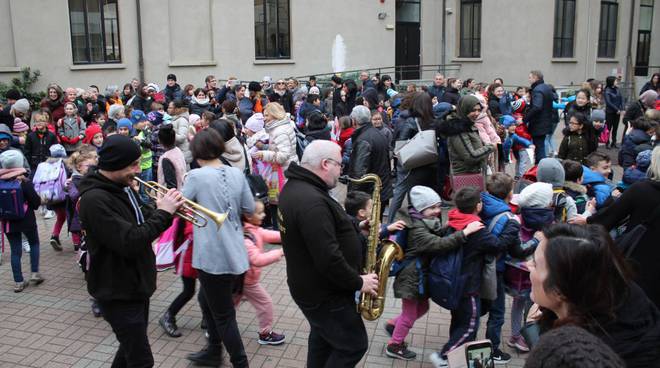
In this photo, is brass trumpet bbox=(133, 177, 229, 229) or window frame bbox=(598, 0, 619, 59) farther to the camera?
window frame bbox=(598, 0, 619, 59)

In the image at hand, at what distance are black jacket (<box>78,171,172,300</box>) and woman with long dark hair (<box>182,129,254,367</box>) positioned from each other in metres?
0.63

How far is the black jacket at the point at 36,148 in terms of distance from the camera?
966 cm

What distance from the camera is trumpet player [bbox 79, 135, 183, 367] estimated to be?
3.72 metres

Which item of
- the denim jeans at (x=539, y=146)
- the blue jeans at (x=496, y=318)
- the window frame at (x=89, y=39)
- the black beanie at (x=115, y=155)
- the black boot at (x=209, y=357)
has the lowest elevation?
the black boot at (x=209, y=357)

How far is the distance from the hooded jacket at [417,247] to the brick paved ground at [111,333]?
2.48 ft

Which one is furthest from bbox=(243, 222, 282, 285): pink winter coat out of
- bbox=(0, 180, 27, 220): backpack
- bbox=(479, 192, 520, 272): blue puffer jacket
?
bbox=(0, 180, 27, 220): backpack

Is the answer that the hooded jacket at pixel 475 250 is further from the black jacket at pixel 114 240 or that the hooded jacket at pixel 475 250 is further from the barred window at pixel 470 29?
the barred window at pixel 470 29

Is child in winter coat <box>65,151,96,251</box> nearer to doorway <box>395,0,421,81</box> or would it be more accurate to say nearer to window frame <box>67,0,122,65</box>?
window frame <box>67,0,122,65</box>

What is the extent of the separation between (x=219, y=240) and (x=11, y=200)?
3334 millimetres

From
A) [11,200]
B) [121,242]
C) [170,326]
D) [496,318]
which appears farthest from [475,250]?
[11,200]

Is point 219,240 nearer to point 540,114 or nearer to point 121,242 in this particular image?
point 121,242

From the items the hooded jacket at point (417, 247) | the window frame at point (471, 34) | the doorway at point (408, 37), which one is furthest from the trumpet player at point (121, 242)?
the window frame at point (471, 34)

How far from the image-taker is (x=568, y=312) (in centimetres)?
226

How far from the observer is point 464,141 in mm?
7414
